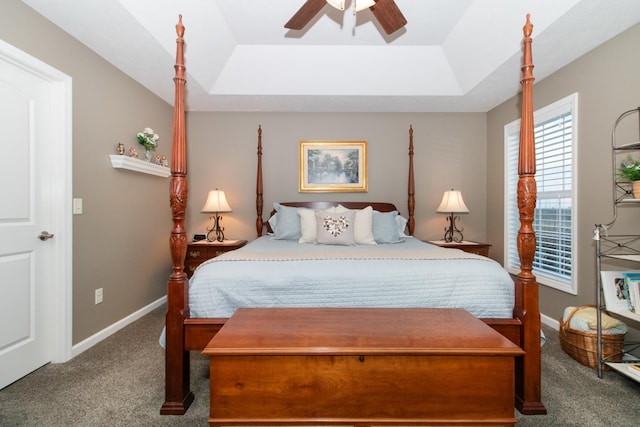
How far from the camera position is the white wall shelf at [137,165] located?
286cm

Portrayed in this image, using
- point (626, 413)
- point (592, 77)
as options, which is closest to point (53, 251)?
point (626, 413)

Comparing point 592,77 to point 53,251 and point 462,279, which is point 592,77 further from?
point 53,251

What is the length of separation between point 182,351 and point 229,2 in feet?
8.94

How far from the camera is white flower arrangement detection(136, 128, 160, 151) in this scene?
126 inches

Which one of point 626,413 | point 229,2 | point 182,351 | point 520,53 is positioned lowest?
point 626,413

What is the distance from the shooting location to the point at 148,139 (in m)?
3.23

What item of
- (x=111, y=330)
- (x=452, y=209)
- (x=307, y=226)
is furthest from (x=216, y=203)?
(x=452, y=209)

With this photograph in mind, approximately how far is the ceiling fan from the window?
1762mm

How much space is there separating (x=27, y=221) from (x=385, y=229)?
2.85 meters

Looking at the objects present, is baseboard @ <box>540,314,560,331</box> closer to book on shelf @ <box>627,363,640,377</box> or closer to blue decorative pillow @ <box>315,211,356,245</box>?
book on shelf @ <box>627,363,640,377</box>

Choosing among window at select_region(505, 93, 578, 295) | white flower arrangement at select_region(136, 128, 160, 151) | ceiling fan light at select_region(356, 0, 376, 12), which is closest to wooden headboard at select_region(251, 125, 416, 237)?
white flower arrangement at select_region(136, 128, 160, 151)

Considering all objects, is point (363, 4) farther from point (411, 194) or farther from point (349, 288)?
point (411, 194)

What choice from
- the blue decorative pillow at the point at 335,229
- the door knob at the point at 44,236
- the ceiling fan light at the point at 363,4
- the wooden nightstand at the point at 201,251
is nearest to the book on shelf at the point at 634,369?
the blue decorative pillow at the point at 335,229

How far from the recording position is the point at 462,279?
→ 189cm
